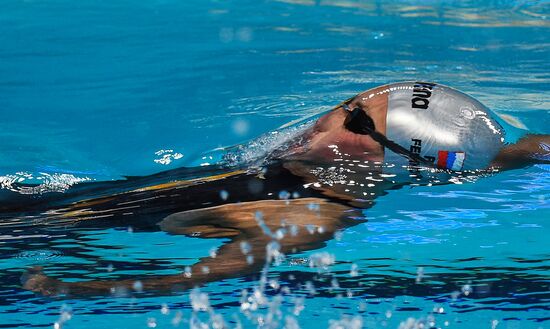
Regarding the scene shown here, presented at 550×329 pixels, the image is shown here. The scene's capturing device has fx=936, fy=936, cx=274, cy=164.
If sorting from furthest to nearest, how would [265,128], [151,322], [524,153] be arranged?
[265,128], [524,153], [151,322]

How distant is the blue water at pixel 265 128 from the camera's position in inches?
149

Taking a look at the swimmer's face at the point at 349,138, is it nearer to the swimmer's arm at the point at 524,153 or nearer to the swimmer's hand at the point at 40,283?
the swimmer's arm at the point at 524,153

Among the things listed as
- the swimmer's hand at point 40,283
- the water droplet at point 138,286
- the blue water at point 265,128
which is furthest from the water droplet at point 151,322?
the swimmer's hand at point 40,283

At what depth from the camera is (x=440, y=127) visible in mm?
4406

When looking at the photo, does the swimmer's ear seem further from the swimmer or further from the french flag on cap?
the french flag on cap

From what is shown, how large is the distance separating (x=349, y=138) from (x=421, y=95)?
41 cm

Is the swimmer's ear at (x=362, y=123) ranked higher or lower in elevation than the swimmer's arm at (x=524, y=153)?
higher

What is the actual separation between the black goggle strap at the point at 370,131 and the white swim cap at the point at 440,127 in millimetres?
19

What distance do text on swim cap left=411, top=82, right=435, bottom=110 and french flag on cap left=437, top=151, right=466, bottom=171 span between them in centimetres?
24

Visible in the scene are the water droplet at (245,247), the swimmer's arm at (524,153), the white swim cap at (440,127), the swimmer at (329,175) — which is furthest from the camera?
the swimmer's arm at (524,153)

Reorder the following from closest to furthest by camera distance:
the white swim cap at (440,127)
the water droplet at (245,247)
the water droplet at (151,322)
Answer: the water droplet at (151,322) → the water droplet at (245,247) → the white swim cap at (440,127)

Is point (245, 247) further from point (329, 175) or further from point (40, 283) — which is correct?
point (40, 283)

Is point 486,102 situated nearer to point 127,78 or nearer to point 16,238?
point 127,78

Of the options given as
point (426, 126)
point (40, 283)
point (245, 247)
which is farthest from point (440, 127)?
point (40, 283)
